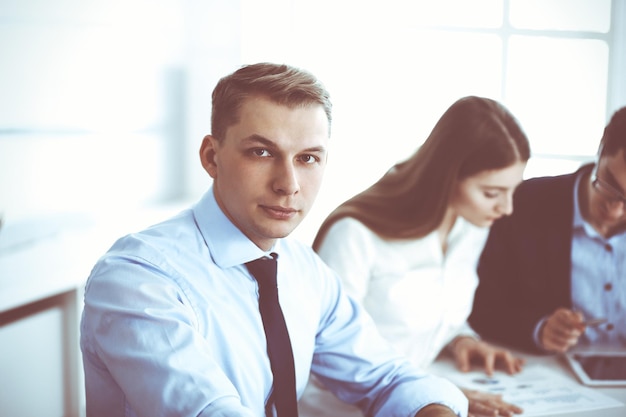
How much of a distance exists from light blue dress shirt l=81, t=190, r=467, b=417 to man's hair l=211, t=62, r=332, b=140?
0.17 metres

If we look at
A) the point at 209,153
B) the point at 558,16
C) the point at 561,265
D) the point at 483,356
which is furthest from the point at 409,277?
the point at 558,16

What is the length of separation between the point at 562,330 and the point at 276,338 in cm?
75

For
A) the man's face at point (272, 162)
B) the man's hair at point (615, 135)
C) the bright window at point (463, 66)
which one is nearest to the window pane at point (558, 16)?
the bright window at point (463, 66)

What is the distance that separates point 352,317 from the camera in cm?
142

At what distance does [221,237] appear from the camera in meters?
1.21

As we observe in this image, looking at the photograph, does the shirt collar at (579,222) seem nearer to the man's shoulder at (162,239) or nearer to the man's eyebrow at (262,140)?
the man's eyebrow at (262,140)

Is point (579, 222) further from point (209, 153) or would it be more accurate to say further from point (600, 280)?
point (209, 153)

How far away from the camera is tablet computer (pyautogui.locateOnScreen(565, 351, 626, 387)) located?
4.88 feet

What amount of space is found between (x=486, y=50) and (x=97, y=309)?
103 centimetres

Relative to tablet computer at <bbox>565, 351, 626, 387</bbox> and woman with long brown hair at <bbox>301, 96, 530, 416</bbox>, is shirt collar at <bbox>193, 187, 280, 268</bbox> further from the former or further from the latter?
tablet computer at <bbox>565, 351, 626, 387</bbox>

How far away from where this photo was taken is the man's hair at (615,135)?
1.50 meters

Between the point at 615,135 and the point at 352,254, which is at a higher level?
the point at 615,135

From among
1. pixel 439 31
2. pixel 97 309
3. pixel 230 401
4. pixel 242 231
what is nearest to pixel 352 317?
pixel 242 231

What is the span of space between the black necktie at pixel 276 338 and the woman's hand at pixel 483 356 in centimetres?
50
